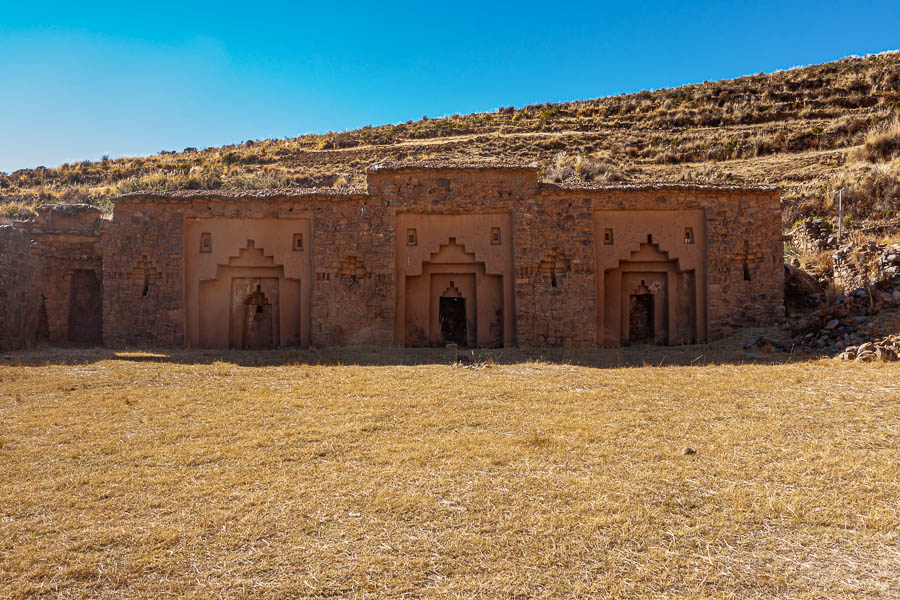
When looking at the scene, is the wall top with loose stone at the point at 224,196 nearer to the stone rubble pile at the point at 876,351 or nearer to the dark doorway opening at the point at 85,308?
the dark doorway opening at the point at 85,308

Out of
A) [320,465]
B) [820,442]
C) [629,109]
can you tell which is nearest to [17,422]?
[320,465]

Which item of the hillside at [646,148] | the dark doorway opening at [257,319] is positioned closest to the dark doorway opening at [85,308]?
the dark doorway opening at [257,319]

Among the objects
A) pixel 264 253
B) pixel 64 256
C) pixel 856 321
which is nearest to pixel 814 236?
pixel 856 321

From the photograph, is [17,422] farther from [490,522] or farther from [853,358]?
[853,358]

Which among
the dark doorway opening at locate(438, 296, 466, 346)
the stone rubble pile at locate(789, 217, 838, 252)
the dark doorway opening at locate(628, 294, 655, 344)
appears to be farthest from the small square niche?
the stone rubble pile at locate(789, 217, 838, 252)

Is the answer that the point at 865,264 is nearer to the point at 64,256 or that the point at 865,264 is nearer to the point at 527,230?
the point at 527,230

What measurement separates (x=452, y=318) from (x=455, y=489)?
35.4ft

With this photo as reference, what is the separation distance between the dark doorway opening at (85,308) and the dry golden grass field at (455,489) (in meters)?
7.94

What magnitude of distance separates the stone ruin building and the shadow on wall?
1.03 metres

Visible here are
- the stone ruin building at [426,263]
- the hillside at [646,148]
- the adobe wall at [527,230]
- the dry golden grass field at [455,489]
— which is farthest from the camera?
the hillside at [646,148]

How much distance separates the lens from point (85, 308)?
1647 centimetres

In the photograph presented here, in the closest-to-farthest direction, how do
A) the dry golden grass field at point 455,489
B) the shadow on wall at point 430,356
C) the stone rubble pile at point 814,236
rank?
the dry golden grass field at point 455,489 < the shadow on wall at point 430,356 < the stone rubble pile at point 814,236

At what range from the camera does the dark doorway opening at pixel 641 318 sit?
15516 millimetres

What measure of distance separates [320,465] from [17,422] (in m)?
4.36
